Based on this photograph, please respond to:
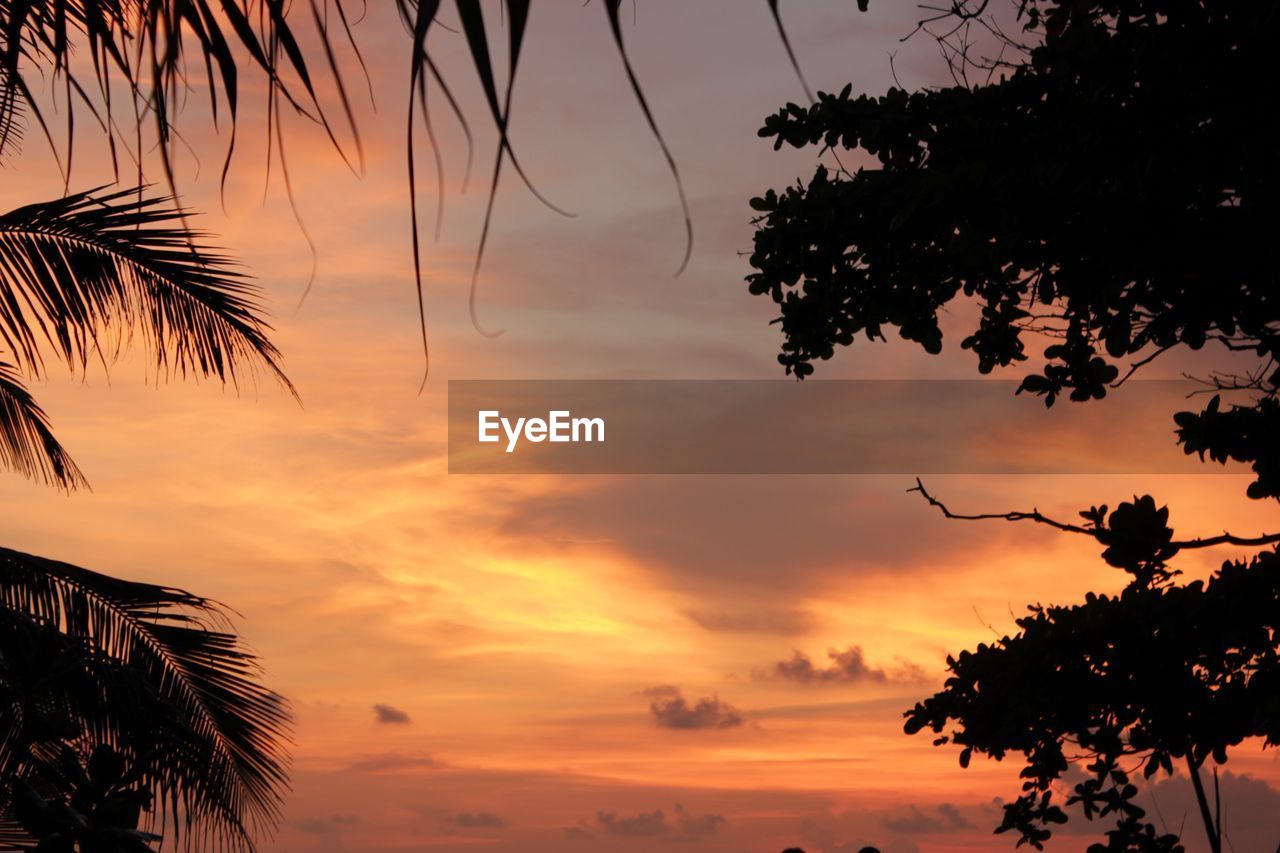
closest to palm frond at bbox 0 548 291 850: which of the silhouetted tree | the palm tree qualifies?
the palm tree

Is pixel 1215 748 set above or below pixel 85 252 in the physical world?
below

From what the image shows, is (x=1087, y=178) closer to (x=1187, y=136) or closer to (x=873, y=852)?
(x=1187, y=136)

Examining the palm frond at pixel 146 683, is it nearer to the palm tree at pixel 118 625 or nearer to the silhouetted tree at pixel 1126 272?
the palm tree at pixel 118 625

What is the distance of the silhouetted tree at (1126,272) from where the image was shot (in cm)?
500

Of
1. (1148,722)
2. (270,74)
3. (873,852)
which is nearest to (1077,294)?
(1148,722)

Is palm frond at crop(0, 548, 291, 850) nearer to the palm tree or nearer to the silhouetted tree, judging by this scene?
the palm tree

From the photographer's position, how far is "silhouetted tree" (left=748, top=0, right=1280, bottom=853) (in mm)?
4996

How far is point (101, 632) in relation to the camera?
699cm

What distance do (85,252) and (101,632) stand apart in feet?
7.17

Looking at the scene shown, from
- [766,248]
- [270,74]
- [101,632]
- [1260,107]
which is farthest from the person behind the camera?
[101,632]

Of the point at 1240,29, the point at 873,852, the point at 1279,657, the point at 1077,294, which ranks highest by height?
the point at 1240,29

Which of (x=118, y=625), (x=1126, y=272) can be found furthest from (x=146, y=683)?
(x=1126, y=272)

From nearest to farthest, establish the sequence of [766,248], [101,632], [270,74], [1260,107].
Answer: [270,74] → [1260,107] → [766,248] → [101,632]

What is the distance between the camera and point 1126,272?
511 cm
